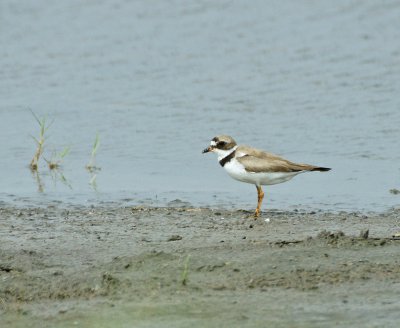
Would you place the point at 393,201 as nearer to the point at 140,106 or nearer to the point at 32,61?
the point at 140,106

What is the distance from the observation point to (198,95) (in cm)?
1584

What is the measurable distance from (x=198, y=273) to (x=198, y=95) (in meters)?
8.35

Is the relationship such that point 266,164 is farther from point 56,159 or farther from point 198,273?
point 56,159

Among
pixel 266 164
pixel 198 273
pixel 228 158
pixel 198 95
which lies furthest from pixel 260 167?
pixel 198 95

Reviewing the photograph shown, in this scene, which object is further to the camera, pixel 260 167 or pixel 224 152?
pixel 224 152

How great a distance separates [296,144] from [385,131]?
126 centimetres

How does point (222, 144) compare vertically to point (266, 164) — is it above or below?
above

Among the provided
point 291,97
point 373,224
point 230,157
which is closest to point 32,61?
point 291,97

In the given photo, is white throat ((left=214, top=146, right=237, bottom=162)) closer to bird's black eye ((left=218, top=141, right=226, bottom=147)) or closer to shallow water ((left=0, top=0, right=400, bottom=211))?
bird's black eye ((left=218, top=141, right=226, bottom=147))

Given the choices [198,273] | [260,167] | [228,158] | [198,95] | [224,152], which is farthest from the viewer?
[198,95]

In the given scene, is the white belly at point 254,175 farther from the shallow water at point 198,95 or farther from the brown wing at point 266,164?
the shallow water at point 198,95

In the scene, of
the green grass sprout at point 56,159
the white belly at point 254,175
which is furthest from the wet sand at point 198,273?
the green grass sprout at point 56,159

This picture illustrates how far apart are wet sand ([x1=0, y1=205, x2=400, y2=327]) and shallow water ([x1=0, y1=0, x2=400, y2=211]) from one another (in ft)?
5.14

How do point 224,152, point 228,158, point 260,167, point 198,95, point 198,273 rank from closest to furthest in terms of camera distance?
point 198,273, point 260,167, point 228,158, point 224,152, point 198,95
